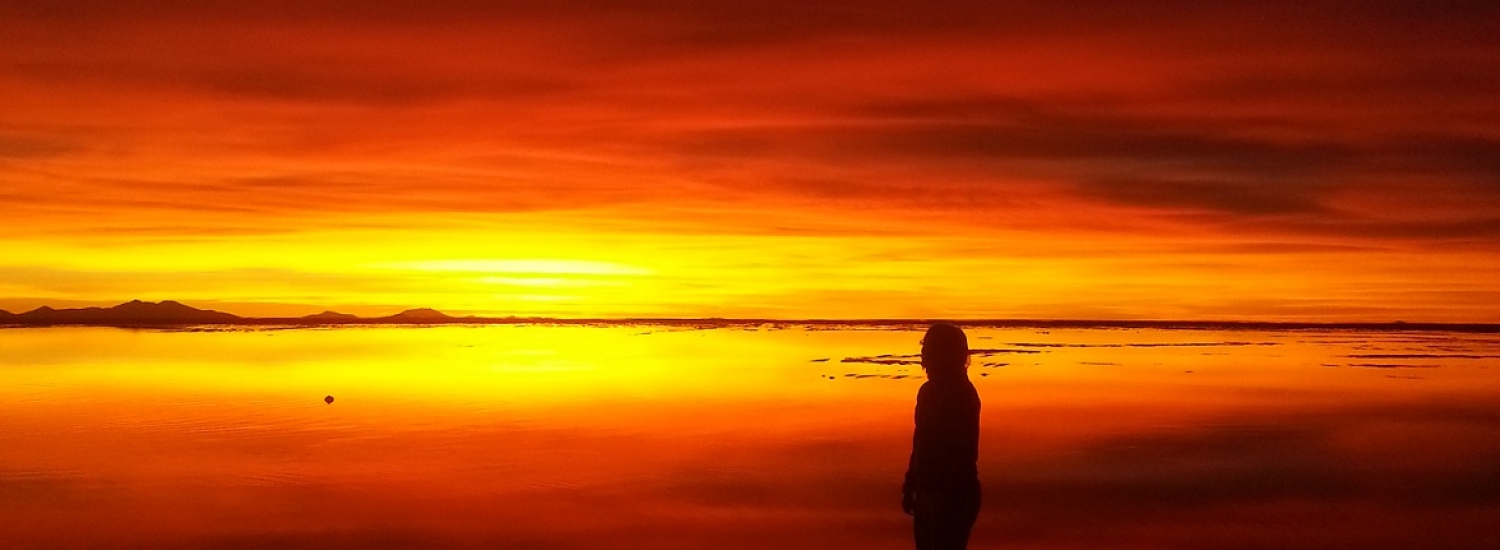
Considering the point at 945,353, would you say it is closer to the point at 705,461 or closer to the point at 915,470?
the point at 915,470

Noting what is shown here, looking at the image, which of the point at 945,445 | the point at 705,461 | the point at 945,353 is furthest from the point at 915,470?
the point at 705,461

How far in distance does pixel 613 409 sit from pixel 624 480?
876cm

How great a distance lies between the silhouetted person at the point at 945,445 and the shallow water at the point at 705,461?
168 inches

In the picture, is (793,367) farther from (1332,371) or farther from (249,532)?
(249,532)

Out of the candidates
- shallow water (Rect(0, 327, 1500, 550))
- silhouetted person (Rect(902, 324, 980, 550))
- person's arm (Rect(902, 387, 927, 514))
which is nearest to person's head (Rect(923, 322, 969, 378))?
silhouetted person (Rect(902, 324, 980, 550))

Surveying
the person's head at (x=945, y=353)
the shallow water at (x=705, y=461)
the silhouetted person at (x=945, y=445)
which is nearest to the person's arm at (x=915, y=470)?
the silhouetted person at (x=945, y=445)

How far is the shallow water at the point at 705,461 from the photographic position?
12203mm

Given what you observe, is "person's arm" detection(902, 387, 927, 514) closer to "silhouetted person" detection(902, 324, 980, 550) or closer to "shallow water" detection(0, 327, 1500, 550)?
"silhouetted person" detection(902, 324, 980, 550)

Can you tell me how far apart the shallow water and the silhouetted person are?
4.27 m

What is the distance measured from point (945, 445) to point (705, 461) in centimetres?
1003

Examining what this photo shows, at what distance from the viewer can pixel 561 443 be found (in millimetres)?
18766

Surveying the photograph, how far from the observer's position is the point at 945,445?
7320 mm

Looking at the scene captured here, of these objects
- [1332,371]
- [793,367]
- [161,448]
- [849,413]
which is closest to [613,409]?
[849,413]

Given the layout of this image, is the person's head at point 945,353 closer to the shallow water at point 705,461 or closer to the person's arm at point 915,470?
the person's arm at point 915,470
